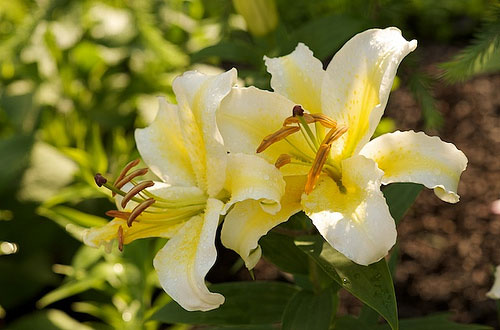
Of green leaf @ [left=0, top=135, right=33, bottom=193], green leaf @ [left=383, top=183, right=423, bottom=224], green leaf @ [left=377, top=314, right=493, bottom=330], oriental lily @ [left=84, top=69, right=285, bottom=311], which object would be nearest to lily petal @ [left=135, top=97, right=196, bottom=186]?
oriental lily @ [left=84, top=69, right=285, bottom=311]

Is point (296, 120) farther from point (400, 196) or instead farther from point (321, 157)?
point (400, 196)

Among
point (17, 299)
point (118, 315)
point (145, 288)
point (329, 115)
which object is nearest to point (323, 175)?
point (329, 115)

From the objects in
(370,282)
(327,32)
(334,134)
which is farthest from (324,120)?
(327,32)

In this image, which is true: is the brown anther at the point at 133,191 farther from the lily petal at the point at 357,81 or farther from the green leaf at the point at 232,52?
the green leaf at the point at 232,52

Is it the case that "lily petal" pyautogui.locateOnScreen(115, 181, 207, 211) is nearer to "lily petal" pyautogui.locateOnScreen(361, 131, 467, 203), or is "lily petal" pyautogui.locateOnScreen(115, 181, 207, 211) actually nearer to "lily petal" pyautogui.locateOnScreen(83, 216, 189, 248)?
"lily petal" pyautogui.locateOnScreen(83, 216, 189, 248)

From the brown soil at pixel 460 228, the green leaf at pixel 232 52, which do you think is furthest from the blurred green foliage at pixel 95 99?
the brown soil at pixel 460 228
